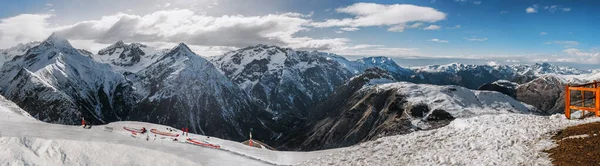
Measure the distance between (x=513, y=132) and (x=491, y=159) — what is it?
575cm

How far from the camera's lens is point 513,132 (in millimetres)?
27594

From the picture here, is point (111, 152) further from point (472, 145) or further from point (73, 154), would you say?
point (472, 145)

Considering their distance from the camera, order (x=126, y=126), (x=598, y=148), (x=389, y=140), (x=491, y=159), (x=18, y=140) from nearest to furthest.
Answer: (x=598, y=148) → (x=491, y=159) → (x=18, y=140) → (x=389, y=140) → (x=126, y=126)

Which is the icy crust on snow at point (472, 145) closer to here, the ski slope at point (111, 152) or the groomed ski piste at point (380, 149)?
the groomed ski piste at point (380, 149)

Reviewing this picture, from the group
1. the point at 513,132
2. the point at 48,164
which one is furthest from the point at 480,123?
the point at 48,164

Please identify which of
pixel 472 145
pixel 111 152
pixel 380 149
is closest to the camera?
pixel 472 145

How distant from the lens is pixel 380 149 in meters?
30.9

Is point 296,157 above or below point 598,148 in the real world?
below

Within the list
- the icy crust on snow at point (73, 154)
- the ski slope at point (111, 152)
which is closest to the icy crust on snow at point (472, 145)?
the ski slope at point (111, 152)

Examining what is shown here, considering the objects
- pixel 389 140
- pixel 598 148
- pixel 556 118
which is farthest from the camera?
pixel 389 140

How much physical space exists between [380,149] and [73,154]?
22.1 metres

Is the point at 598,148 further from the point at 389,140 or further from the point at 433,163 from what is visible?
the point at 389,140

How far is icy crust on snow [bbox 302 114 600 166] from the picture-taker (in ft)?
77.6

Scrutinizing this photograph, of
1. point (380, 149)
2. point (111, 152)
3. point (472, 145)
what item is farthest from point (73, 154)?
point (472, 145)
